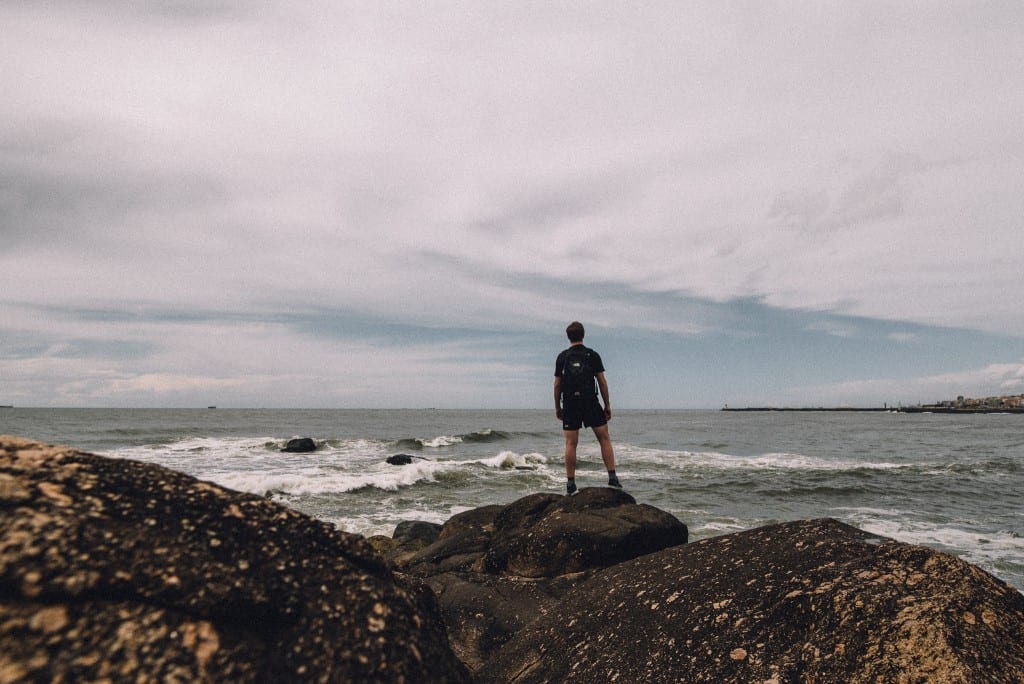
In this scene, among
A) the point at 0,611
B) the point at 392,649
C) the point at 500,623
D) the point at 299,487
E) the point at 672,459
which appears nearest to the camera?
the point at 0,611

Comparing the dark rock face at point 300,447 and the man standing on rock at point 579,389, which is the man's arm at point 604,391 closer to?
the man standing on rock at point 579,389

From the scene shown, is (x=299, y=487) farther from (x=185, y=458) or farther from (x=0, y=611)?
(x=0, y=611)

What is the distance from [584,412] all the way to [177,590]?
721 centimetres

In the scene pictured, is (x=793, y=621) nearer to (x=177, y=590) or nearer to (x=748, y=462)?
(x=177, y=590)

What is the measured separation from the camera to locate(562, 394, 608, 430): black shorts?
8422mm

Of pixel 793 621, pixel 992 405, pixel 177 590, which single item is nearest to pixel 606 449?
pixel 793 621

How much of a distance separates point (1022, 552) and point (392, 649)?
1315cm

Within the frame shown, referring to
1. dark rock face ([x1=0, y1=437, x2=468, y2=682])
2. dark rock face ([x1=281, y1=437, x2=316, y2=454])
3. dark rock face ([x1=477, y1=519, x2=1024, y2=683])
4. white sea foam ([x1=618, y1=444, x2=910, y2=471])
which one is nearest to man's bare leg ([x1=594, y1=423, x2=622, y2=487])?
dark rock face ([x1=477, y1=519, x2=1024, y2=683])

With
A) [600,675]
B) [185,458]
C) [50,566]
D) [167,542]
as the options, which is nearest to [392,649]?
[167,542]

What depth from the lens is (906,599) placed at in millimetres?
2561

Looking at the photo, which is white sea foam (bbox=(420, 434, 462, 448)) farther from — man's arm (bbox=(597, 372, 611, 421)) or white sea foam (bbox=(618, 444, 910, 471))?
man's arm (bbox=(597, 372, 611, 421))

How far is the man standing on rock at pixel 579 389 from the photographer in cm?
841

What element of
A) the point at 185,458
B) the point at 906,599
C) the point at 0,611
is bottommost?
the point at 185,458

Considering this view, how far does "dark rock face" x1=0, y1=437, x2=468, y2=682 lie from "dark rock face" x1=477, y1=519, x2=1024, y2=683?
1.46 metres
